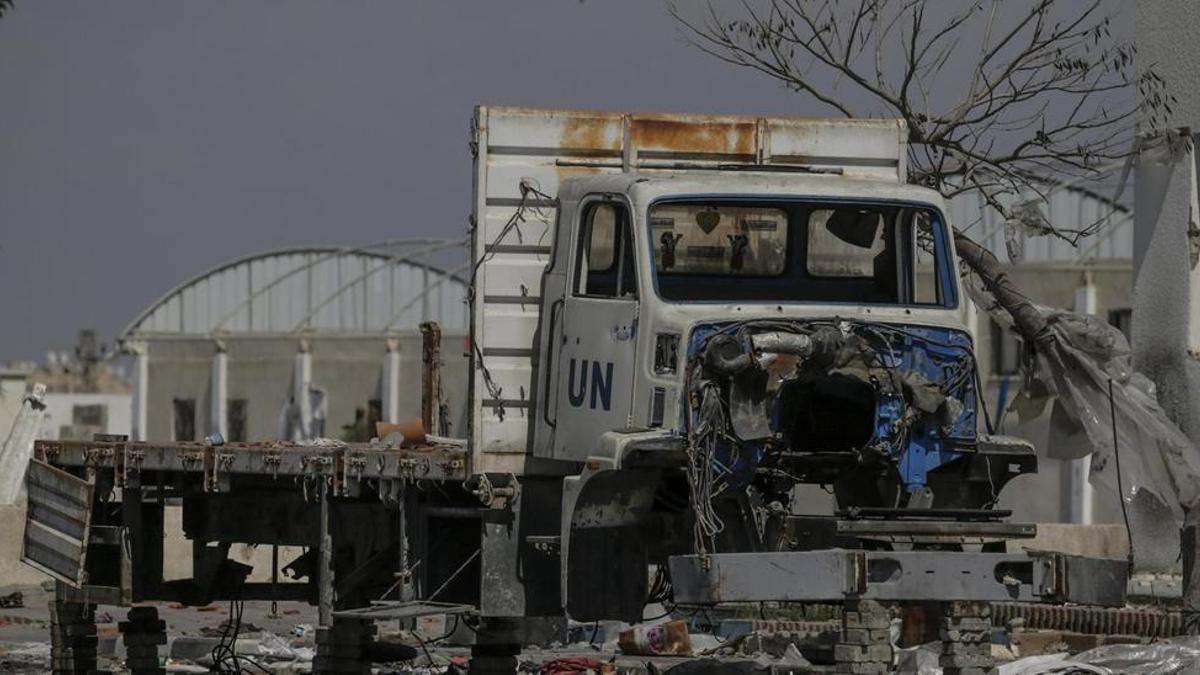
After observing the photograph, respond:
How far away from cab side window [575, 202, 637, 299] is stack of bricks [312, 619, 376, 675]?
3.24 metres

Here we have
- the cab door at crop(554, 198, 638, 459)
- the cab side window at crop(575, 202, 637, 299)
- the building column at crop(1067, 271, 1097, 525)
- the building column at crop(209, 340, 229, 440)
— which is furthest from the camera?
the building column at crop(209, 340, 229, 440)

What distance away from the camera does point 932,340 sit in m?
12.2

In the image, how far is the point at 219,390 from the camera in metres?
54.3

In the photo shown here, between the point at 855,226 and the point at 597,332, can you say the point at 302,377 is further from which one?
the point at 597,332

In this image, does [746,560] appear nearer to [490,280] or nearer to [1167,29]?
[490,280]

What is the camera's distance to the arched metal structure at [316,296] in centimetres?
5834

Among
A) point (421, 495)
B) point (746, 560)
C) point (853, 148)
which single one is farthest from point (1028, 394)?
point (746, 560)

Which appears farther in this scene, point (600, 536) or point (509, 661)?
point (509, 661)

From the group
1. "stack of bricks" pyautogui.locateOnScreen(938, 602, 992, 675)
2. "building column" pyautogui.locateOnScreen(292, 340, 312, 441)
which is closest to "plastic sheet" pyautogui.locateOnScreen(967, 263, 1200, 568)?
"stack of bricks" pyautogui.locateOnScreen(938, 602, 992, 675)

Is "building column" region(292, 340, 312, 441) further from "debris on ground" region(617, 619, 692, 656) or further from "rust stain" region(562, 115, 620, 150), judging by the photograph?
"rust stain" region(562, 115, 620, 150)

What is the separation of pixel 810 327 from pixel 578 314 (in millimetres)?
1604

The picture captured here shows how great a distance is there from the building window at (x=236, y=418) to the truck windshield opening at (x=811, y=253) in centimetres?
4229

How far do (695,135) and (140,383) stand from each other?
44258 millimetres

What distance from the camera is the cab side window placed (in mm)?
12648
